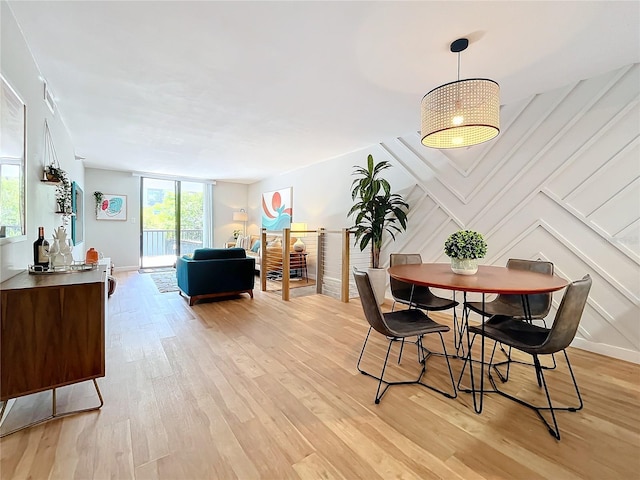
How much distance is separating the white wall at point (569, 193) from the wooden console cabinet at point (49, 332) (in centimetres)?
370

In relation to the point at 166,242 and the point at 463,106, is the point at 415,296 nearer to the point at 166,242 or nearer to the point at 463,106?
the point at 463,106

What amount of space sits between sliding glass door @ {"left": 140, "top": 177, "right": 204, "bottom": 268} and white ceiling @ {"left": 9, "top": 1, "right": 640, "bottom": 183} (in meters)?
3.91

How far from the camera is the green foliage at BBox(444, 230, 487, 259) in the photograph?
2088 millimetres

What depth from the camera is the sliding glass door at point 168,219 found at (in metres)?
7.48

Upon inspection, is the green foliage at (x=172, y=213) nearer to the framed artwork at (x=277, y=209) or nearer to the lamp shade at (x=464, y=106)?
the framed artwork at (x=277, y=209)

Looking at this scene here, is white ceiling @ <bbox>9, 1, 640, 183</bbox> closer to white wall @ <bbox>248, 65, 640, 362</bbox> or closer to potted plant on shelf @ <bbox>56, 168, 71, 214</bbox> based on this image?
white wall @ <bbox>248, 65, 640, 362</bbox>

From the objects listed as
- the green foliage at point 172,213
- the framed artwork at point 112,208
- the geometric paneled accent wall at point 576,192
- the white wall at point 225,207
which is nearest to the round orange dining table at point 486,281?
the geometric paneled accent wall at point 576,192

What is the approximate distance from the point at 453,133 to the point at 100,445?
305cm

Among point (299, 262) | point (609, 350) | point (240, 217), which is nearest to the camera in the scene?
point (609, 350)

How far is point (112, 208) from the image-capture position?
6980 mm

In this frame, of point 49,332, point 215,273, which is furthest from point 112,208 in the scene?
point 49,332

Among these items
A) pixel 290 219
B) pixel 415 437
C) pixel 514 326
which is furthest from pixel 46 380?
pixel 290 219

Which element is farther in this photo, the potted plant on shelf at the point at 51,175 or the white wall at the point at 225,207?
the white wall at the point at 225,207

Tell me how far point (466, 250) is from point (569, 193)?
5.19 ft
